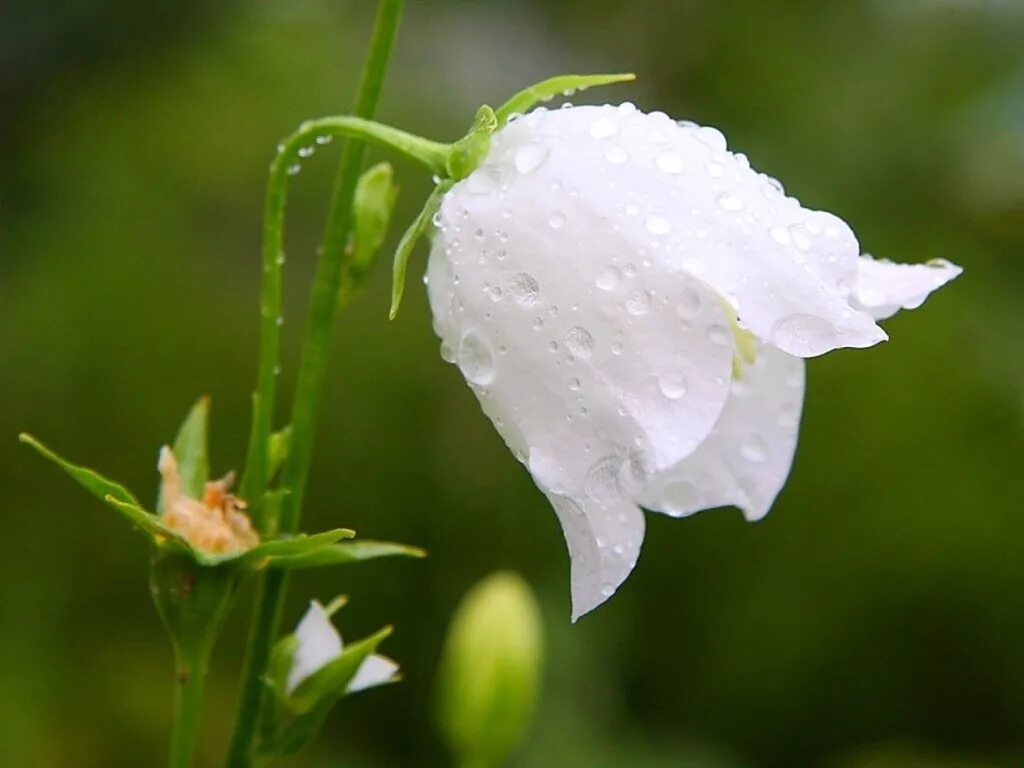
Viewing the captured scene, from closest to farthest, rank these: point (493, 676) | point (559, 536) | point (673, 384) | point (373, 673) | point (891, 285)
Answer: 1. point (673, 384)
2. point (891, 285)
3. point (373, 673)
4. point (493, 676)
5. point (559, 536)

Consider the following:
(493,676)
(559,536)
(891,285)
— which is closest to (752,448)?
(891,285)

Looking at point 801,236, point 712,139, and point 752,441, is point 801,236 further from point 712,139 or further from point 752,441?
point 752,441

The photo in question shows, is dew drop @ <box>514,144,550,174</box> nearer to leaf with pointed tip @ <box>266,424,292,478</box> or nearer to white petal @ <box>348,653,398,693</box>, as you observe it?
leaf with pointed tip @ <box>266,424,292,478</box>

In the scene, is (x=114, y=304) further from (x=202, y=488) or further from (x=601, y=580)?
(x=601, y=580)

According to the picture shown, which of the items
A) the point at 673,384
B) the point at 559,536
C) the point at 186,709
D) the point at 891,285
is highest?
the point at 559,536

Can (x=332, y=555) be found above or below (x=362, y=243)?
below

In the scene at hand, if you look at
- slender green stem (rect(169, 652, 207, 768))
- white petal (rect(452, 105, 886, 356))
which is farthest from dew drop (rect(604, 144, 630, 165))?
slender green stem (rect(169, 652, 207, 768))

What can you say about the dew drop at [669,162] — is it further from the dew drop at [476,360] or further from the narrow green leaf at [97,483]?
the narrow green leaf at [97,483]

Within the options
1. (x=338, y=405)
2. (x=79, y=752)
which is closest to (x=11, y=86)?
(x=338, y=405)
